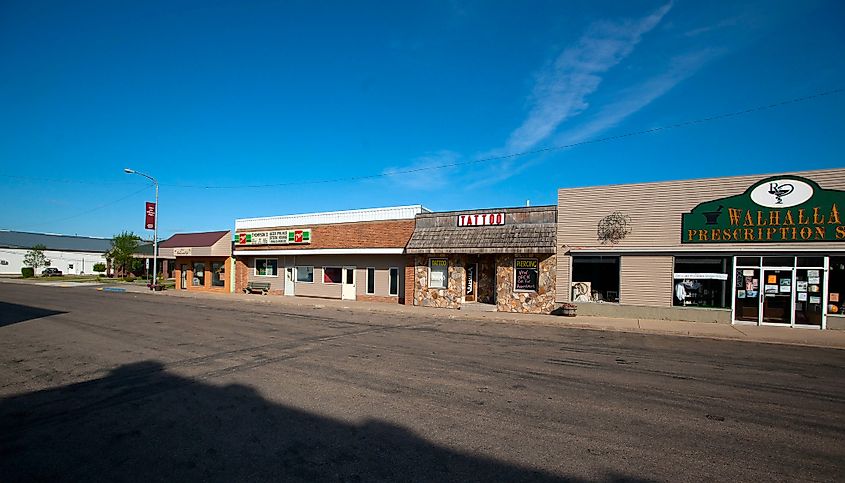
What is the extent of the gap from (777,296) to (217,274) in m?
33.6

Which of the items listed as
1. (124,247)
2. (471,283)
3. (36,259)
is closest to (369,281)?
(471,283)

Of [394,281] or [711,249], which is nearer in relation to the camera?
[711,249]

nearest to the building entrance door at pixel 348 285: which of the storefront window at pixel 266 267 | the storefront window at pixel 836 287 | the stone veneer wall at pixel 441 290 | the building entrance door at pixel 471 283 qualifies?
the stone veneer wall at pixel 441 290

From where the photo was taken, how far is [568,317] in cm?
1838

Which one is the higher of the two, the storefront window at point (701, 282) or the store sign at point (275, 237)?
the store sign at point (275, 237)

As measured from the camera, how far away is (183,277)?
3650 centimetres

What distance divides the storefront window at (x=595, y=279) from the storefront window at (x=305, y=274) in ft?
53.7

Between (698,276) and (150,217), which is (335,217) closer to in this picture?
(150,217)

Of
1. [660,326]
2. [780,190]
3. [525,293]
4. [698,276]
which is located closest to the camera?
[660,326]

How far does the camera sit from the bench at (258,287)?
30.4 metres

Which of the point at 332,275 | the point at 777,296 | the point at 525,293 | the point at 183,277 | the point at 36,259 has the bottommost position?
the point at 183,277

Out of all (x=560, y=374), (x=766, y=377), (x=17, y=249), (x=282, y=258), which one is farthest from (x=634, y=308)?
(x=17, y=249)

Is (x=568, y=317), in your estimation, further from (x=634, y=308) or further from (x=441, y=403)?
(x=441, y=403)

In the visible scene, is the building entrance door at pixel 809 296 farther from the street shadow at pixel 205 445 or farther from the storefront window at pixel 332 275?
the storefront window at pixel 332 275
